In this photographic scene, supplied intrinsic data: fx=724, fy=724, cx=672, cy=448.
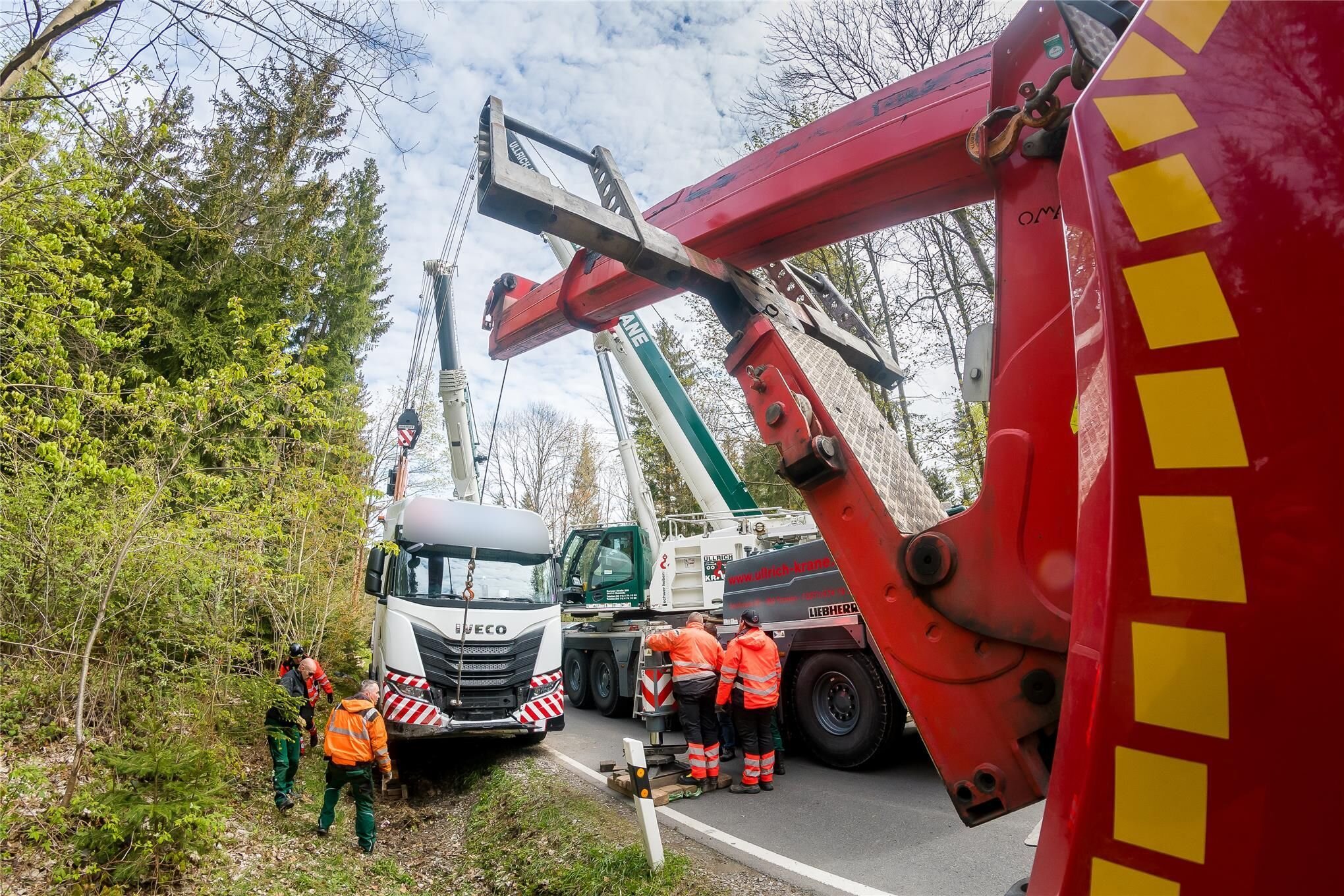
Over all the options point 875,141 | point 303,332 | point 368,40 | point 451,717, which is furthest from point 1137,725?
point 303,332

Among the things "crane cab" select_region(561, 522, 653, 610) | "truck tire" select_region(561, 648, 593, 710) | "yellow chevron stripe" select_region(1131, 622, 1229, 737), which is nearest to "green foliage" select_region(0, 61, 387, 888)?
"yellow chevron stripe" select_region(1131, 622, 1229, 737)

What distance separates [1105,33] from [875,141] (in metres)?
0.81

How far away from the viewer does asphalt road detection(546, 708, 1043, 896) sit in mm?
4121

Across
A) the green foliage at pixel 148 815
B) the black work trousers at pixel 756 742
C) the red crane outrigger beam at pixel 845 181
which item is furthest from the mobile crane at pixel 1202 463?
the green foliage at pixel 148 815

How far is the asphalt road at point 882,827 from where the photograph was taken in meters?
4.12

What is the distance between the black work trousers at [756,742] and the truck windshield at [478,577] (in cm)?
333

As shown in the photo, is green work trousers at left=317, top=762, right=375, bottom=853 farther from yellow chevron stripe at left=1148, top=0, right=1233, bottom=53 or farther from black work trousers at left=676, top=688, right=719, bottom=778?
yellow chevron stripe at left=1148, top=0, right=1233, bottom=53

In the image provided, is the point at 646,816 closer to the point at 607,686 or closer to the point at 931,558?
the point at 931,558

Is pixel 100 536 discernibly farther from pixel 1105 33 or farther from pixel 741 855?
pixel 1105 33

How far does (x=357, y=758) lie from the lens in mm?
5766

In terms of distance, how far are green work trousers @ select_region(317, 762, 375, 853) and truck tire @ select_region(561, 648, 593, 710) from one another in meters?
5.60

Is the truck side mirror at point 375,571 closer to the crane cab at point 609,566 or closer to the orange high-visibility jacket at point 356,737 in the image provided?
the orange high-visibility jacket at point 356,737

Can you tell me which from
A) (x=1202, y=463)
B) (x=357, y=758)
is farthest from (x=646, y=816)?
(x=1202, y=463)

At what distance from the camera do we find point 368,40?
3.19m
